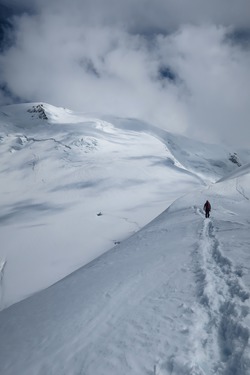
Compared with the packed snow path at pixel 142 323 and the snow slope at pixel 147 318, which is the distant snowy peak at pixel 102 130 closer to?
the snow slope at pixel 147 318

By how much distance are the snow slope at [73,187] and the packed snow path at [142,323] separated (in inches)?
480

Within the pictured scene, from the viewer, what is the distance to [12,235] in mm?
36406

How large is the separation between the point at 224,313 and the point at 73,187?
6105 cm

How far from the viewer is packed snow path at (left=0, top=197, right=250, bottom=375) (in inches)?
208

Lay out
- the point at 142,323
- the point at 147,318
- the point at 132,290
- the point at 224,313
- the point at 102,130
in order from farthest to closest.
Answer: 1. the point at 102,130
2. the point at 132,290
3. the point at 147,318
4. the point at 142,323
5. the point at 224,313

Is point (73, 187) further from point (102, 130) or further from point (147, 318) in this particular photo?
point (102, 130)

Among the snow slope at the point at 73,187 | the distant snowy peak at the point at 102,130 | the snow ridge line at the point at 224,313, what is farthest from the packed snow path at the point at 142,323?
the distant snowy peak at the point at 102,130

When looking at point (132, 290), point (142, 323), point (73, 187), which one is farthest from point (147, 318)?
point (73, 187)

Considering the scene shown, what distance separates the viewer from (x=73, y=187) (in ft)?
214

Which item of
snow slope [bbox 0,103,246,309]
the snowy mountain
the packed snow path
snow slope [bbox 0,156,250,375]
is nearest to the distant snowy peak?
snow slope [bbox 0,103,246,309]

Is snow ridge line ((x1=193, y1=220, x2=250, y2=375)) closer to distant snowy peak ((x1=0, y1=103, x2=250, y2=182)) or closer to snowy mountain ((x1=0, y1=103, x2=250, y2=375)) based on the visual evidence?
snowy mountain ((x1=0, y1=103, x2=250, y2=375))

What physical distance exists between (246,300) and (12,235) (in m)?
35.5

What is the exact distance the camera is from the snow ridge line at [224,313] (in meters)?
4.87

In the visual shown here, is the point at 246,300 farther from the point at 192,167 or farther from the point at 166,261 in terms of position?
the point at 192,167
